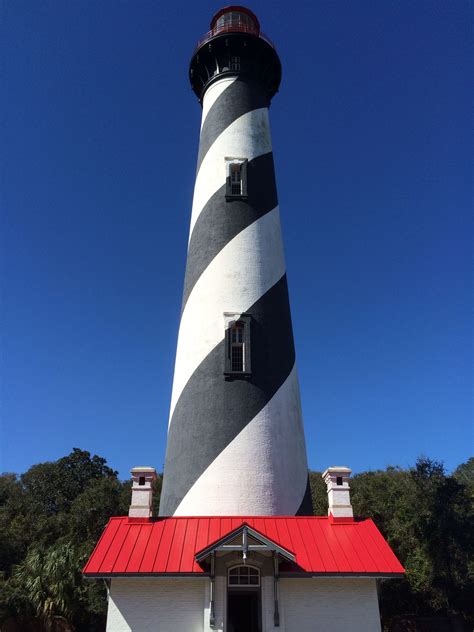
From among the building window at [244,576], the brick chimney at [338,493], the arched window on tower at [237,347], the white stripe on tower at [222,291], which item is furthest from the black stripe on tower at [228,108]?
the building window at [244,576]

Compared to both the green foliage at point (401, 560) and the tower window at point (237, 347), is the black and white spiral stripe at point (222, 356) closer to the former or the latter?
the tower window at point (237, 347)

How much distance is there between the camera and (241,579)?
9.29 metres

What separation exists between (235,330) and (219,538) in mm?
5111

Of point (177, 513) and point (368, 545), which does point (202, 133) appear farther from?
point (368, 545)

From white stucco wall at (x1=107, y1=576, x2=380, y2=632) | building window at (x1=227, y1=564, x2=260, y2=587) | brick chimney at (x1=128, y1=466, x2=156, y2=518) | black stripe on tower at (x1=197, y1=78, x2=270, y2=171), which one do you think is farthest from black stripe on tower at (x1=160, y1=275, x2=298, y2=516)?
black stripe on tower at (x1=197, y1=78, x2=270, y2=171)

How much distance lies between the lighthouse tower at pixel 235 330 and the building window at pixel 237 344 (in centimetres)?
2

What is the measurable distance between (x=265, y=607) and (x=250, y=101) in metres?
13.6

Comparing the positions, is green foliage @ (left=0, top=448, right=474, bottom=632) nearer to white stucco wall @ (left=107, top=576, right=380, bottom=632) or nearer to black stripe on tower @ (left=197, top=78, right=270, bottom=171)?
white stucco wall @ (left=107, top=576, right=380, bottom=632)

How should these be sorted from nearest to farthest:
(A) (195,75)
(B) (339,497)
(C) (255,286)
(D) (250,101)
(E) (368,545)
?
(E) (368,545), (B) (339,497), (C) (255,286), (D) (250,101), (A) (195,75)

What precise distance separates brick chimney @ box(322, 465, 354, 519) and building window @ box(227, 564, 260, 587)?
6.37 feet

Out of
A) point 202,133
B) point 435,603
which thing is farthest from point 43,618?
point 202,133

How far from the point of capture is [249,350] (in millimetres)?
12477

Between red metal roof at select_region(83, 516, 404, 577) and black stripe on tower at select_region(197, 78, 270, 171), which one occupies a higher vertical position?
black stripe on tower at select_region(197, 78, 270, 171)

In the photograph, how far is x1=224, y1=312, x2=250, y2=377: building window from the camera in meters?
12.3
